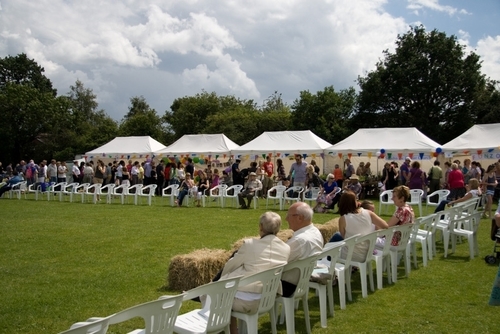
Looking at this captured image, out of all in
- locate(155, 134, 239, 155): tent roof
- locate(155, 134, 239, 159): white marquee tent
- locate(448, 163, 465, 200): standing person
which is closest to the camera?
locate(448, 163, 465, 200): standing person

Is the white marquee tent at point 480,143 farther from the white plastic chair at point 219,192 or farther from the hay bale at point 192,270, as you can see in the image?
the hay bale at point 192,270

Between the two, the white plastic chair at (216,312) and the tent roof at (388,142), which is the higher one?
the tent roof at (388,142)

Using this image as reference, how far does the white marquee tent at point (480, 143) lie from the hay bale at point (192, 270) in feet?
52.7

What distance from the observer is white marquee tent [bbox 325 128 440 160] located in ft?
65.6

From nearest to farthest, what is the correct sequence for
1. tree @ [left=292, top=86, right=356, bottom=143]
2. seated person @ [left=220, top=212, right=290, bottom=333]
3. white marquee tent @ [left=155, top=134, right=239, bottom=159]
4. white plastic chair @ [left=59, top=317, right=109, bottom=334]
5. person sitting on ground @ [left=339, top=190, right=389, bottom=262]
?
white plastic chair @ [left=59, top=317, right=109, bottom=334] < seated person @ [left=220, top=212, right=290, bottom=333] < person sitting on ground @ [left=339, top=190, right=389, bottom=262] < white marquee tent @ [left=155, top=134, right=239, bottom=159] < tree @ [left=292, top=86, right=356, bottom=143]

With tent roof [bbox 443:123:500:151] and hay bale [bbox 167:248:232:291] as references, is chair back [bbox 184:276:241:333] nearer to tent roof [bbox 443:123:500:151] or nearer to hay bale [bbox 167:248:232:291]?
hay bale [bbox 167:248:232:291]

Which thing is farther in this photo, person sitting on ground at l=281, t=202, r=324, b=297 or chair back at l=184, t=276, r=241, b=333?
person sitting on ground at l=281, t=202, r=324, b=297

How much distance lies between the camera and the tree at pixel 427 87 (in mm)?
36219

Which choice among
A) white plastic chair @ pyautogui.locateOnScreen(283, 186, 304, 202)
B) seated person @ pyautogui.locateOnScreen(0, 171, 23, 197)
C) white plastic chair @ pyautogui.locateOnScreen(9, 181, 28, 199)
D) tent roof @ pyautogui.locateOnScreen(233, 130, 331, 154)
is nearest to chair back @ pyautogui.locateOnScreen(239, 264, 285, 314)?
white plastic chair @ pyautogui.locateOnScreen(283, 186, 304, 202)

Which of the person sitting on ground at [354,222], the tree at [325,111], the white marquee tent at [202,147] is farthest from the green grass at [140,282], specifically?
the tree at [325,111]

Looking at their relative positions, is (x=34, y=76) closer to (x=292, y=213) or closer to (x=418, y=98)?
(x=418, y=98)

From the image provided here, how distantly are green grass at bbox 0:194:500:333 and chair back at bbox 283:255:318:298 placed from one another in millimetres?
504

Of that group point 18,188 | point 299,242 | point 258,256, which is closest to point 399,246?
point 299,242

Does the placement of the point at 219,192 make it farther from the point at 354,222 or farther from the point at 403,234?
the point at 354,222
